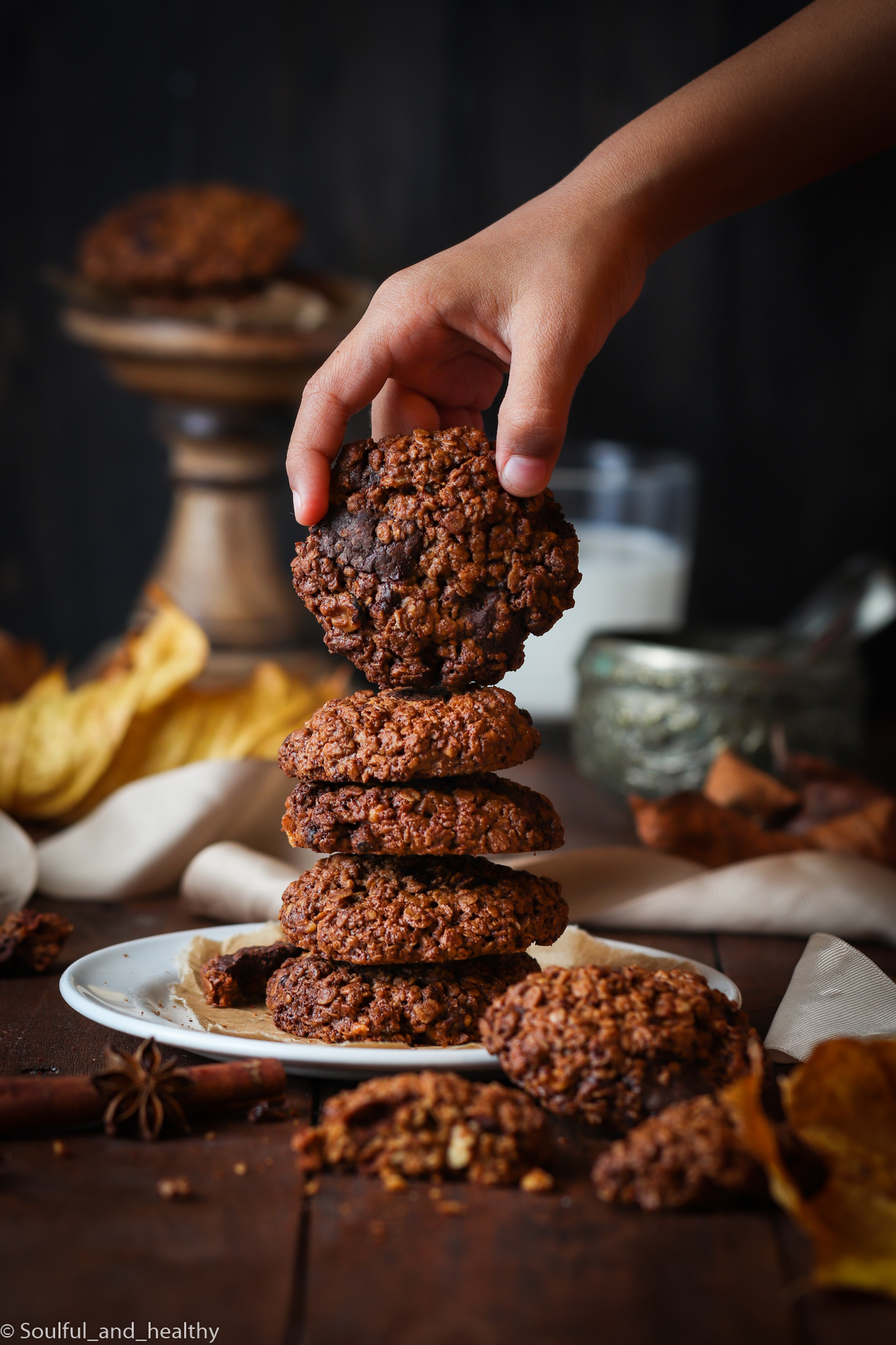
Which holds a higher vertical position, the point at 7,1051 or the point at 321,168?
the point at 321,168

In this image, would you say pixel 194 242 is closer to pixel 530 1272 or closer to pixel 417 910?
pixel 417 910

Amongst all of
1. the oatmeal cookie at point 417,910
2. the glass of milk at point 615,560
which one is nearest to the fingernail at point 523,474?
the oatmeal cookie at point 417,910

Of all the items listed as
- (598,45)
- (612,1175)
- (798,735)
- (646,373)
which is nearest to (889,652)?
(646,373)

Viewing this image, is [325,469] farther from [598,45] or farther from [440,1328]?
[598,45]

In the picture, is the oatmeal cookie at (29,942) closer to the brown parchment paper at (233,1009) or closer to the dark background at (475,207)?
the brown parchment paper at (233,1009)

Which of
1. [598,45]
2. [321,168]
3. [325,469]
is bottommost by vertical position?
[325,469]

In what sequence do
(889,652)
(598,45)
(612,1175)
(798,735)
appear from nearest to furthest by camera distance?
(612,1175) < (798,735) < (598,45) < (889,652)
